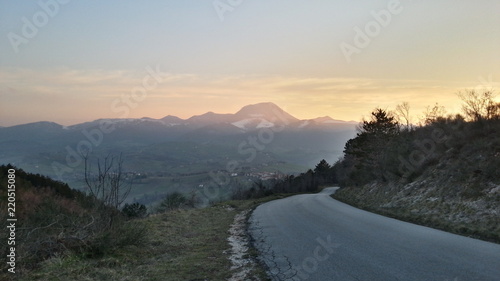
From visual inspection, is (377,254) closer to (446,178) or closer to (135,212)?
(446,178)

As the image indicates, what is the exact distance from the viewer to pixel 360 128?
1708 inches

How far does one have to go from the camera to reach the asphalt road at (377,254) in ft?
21.0

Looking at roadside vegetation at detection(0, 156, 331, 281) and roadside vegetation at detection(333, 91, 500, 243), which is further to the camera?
roadside vegetation at detection(333, 91, 500, 243)

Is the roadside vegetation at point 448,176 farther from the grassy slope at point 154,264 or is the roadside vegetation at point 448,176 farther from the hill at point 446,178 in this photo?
the grassy slope at point 154,264

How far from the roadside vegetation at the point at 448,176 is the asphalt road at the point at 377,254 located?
1625 mm

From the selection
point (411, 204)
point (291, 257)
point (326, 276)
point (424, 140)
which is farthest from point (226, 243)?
point (424, 140)

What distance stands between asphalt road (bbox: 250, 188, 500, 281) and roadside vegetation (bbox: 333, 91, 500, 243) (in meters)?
1.62

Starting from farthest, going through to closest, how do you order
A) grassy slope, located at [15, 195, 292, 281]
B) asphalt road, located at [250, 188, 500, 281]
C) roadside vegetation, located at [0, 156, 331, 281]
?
roadside vegetation, located at [0, 156, 331, 281] < grassy slope, located at [15, 195, 292, 281] < asphalt road, located at [250, 188, 500, 281]

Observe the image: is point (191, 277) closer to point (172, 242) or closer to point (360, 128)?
point (172, 242)

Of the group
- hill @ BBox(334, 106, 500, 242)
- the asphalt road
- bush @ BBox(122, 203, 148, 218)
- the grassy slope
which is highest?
hill @ BBox(334, 106, 500, 242)

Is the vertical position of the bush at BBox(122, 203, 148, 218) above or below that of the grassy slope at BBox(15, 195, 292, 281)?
below

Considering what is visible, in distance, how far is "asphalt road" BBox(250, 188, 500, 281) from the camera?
6.41 m

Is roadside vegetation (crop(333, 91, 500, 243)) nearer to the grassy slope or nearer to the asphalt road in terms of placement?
the asphalt road

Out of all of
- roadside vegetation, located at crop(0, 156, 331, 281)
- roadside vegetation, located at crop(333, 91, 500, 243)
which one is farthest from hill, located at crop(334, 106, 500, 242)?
roadside vegetation, located at crop(0, 156, 331, 281)
